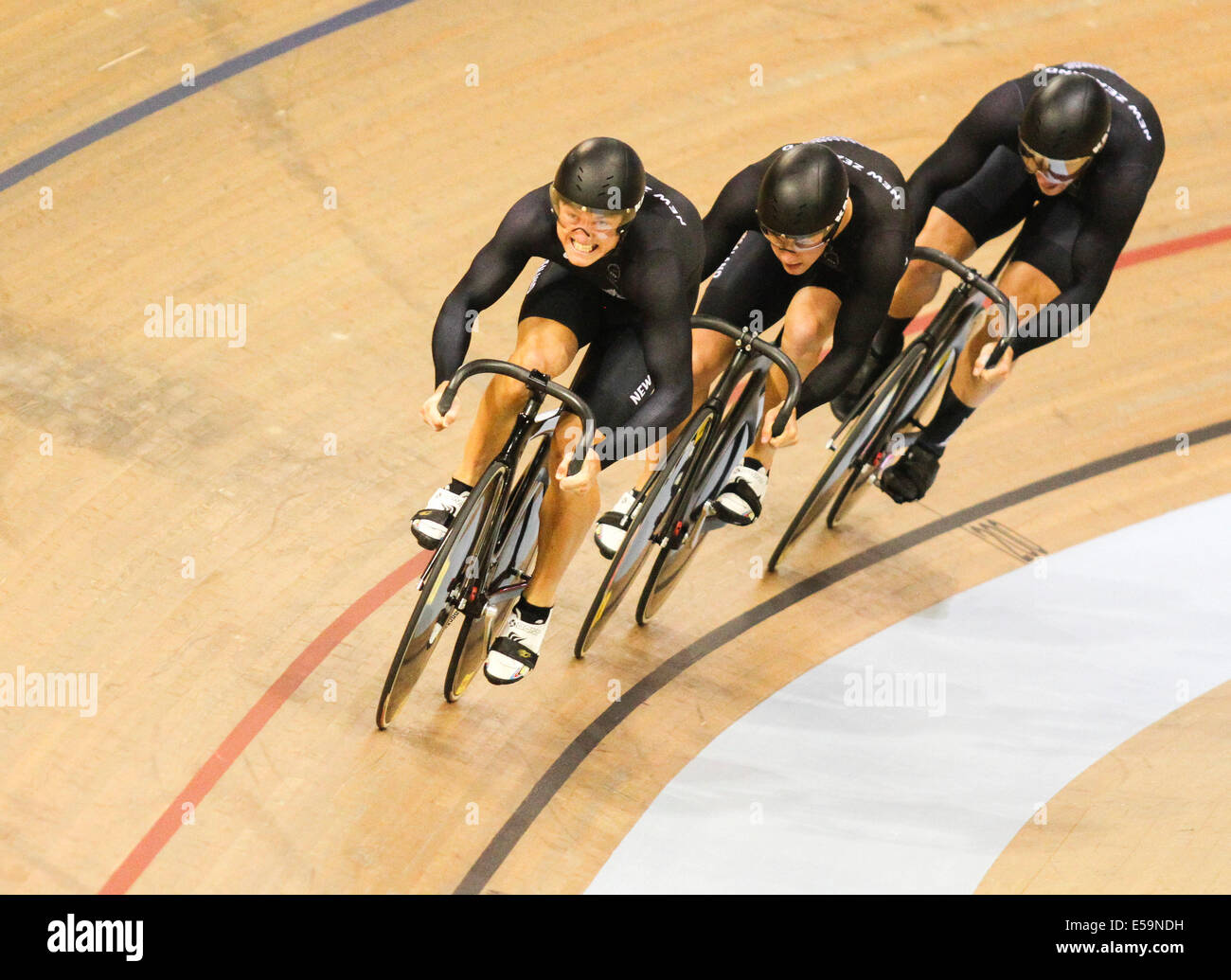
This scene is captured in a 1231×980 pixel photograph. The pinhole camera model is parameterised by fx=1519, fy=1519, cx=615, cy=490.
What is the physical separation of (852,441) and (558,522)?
1.10m

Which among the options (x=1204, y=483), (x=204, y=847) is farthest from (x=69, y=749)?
(x=1204, y=483)

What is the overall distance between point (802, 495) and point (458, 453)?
109 cm

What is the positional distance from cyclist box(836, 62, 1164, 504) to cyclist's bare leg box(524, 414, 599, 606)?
1145mm

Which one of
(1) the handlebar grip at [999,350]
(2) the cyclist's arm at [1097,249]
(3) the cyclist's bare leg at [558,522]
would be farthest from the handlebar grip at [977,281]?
(3) the cyclist's bare leg at [558,522]

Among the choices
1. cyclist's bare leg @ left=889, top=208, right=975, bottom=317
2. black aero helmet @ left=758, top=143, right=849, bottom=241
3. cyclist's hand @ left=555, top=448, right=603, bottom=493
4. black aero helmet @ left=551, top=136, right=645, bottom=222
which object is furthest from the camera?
cyclist's bare leg @ left=889, top=208, right=975, bottom=317

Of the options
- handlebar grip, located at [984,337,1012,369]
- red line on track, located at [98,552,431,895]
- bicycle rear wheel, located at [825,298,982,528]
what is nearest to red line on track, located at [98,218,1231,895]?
red line on track, located at [98,552,431,895]

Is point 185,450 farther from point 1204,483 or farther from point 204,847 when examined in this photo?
point 1204,483

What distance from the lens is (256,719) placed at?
12.0 ft

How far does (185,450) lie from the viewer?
4.38 m

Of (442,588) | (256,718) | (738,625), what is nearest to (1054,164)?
(738,625)

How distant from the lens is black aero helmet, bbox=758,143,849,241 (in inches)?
136

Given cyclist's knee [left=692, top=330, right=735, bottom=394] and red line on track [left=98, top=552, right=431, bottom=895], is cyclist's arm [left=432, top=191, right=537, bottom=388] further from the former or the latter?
red line on track [left=98, top=552, right=431, bottom=895]

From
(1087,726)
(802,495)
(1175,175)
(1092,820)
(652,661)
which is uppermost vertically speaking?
(1175,175)

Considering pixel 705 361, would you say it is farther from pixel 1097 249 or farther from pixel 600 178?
pixel 1097 249
